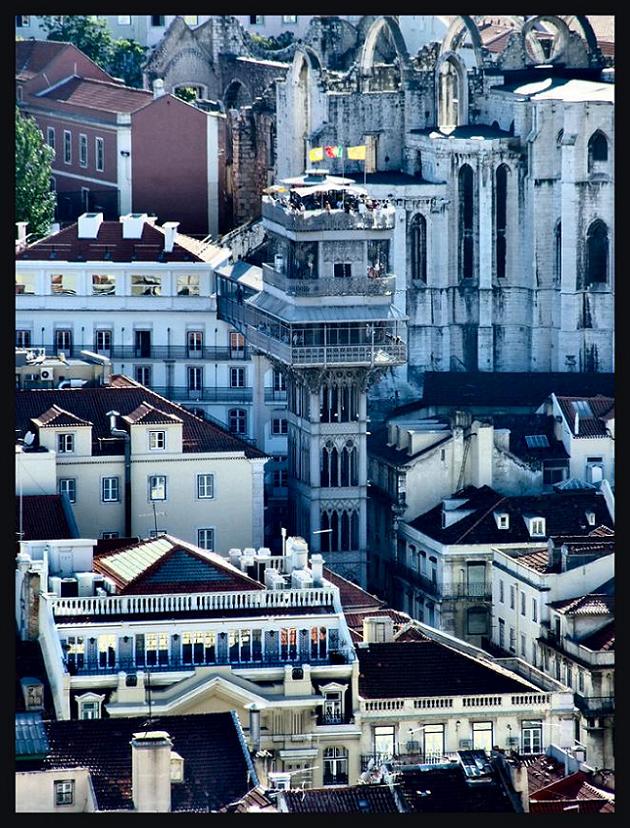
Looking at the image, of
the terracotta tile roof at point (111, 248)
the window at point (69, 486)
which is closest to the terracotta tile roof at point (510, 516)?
the window at point (69, 486)

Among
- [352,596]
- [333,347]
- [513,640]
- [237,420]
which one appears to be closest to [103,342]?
[237,420]

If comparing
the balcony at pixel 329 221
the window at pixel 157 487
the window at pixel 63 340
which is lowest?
the window at pixel 157 487

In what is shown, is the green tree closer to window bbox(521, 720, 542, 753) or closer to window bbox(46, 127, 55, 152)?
window bbox(46, 127, 55, 152)

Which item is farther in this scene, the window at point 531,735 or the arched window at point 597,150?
the arched window at point 597,150

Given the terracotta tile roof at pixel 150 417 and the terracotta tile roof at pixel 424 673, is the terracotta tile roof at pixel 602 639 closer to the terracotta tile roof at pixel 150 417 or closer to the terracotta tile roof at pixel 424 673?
the terracotta tile roof at pixel 424 673

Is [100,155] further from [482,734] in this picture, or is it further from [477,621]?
[482,734]

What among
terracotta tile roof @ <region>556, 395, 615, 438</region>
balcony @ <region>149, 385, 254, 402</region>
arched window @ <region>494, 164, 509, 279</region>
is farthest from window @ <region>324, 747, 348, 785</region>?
arched window @ <region>494, 164, 509, 279</region>

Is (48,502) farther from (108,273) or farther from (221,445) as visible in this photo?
(108,273)
